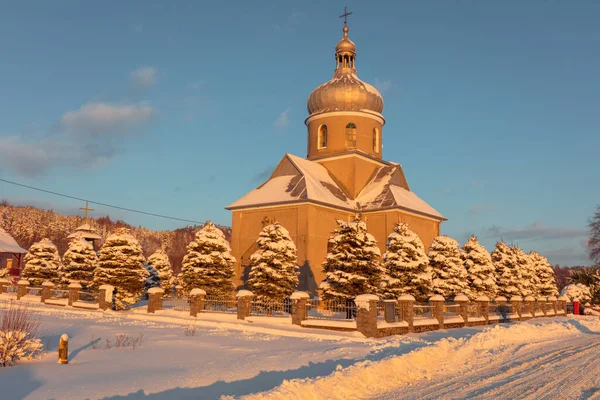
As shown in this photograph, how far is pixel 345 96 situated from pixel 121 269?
21105mm

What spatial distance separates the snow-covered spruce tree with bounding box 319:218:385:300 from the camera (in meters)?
25.0

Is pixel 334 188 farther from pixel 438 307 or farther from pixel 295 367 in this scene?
pixel 295 367

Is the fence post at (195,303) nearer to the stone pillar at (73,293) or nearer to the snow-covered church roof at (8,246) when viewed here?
the stone pillar at (73,293)

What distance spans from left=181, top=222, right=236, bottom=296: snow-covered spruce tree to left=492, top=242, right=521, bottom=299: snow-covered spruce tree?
22.6 metres

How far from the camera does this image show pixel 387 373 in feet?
35.4

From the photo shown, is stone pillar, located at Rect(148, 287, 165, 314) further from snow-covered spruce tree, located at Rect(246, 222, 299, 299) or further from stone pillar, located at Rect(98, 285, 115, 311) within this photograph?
snow-covered spruce tree, located at Rect(246, 222, 299, 299)

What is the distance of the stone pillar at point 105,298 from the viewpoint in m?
26.5

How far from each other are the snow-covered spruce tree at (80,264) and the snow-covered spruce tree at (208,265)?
31.2 feet

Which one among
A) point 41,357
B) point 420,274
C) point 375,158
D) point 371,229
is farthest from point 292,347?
point 375,158

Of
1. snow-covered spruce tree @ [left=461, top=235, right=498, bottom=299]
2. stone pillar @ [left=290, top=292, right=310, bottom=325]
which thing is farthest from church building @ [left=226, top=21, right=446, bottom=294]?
stone pillar @ [left=290, top=292, right=310, bottom=325]

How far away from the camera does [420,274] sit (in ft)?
88.4

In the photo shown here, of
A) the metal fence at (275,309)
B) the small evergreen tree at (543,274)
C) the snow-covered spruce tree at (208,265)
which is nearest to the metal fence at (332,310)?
the metal fence at (275,309)

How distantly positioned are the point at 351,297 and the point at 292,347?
404 inches

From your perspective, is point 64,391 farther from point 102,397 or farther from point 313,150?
point 313,150
